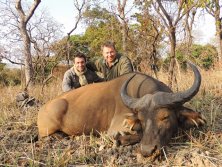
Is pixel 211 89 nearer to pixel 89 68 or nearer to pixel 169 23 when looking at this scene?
pixel 169 23

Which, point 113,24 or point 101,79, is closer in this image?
point 101,79

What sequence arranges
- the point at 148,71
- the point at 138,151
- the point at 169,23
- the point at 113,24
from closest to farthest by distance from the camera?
the point at 138,151, the point at 169,23, the point at 148,71, the point at 113,24

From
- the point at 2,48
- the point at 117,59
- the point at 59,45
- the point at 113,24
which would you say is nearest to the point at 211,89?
the point at 117,59

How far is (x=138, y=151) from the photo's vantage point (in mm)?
3836

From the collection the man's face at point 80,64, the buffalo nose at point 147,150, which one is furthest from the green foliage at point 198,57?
the buffalo nose at point 147,150

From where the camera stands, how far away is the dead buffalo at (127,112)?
3.96 meters

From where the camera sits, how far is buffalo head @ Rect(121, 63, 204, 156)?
3805mm

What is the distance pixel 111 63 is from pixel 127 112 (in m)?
1.78

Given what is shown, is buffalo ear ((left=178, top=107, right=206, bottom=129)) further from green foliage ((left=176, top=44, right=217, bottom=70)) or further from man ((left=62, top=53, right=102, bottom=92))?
green foliage ((left=176, top=44, right=217, bottom=70))

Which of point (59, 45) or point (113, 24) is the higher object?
point (113, 24)

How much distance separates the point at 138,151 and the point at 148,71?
22.7ft

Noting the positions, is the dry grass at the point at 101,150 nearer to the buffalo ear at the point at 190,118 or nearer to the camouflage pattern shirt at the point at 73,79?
the buffalo ear at the point at 190,118

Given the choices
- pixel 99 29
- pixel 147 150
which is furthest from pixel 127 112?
pixel 99 29

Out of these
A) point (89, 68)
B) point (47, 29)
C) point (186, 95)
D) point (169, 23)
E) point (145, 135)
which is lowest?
point (145, 135)
